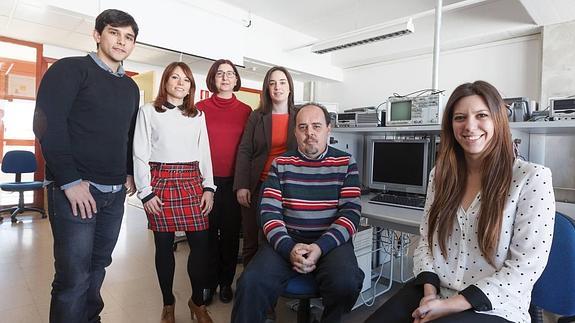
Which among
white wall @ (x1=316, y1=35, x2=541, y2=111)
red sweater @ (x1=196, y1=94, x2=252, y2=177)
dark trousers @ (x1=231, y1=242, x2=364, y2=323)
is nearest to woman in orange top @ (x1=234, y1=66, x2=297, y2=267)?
red sweater @ (x1=196, y1=94, x2=252, y2=177)

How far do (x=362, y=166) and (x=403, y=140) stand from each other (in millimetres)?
445

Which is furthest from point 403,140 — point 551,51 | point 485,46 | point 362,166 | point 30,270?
point 485,46

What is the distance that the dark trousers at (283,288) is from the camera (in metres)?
1.37

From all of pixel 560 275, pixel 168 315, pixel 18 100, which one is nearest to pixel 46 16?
pixel 18 100

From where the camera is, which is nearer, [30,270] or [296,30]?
[30,270]

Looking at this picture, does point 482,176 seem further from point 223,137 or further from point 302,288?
point 223,137

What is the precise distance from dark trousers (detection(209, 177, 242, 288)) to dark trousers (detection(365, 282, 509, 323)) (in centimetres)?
122

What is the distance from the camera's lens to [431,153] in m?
2.36

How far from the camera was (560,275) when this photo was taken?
113 centimetres

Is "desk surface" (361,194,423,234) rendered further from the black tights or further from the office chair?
the black tights

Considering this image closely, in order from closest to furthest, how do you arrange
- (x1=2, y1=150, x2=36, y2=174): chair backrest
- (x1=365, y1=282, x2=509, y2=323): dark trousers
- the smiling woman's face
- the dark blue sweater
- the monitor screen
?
(x1=365, y1=282, x2=509, y2=323): dark trousers → the smiling woman's face → the dark blue sweater → the monitor screen → (x1=2, y1=150, x2=36, y2=174): chair backrest

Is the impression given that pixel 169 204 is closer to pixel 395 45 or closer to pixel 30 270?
pixel 30 270

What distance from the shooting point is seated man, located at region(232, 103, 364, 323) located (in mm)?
1395

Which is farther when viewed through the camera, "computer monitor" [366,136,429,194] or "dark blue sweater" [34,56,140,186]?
"computer monitor" [366,136,429,194]
